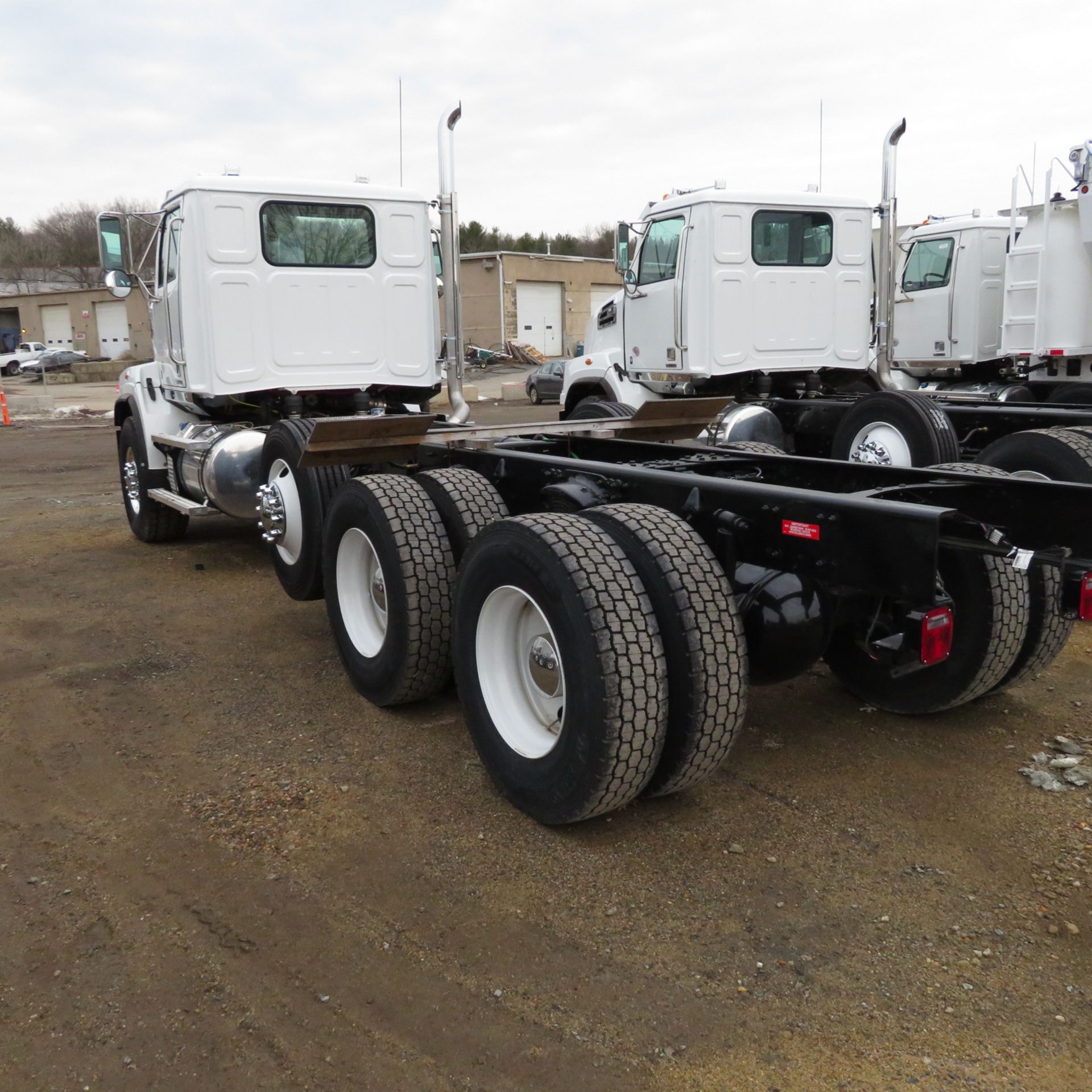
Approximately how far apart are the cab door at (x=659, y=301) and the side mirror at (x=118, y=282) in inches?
165

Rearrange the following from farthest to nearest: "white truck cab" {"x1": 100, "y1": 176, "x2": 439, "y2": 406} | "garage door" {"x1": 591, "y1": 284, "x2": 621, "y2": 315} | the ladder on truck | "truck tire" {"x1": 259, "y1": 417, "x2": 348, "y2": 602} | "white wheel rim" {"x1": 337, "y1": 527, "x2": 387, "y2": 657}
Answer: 1. "garage door" {"x1": 591, "y1": 284, "x2": 621, "y2": 315}
2. the ladder on truck
3. "white truck cab" {"x1": 100, "y1": 176, "x2": 439, "y2": 406}
4. "truck tire" {"x1": 259, "y1": 417, "x2": 348, "y2": 602}
5. "white wheel rim" {"x1": 337, "y1": 527, "x2": 387, "y2": 657}

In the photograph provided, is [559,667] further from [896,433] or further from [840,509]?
[896,433]

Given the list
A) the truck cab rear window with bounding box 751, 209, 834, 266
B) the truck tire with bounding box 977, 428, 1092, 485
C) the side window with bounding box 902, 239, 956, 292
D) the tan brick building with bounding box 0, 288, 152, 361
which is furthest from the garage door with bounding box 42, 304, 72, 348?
the truck tire with bounding box 977, 428, 1092, 485

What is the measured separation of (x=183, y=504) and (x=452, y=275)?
255 centimetres

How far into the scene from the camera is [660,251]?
29.7ft

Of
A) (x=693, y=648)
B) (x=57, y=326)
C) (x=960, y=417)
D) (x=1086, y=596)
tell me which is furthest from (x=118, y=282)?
(x=57, y=326)

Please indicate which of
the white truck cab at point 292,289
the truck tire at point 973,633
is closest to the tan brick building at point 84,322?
the white truck cab at point 292,289

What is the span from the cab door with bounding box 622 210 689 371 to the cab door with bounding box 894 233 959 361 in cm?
372

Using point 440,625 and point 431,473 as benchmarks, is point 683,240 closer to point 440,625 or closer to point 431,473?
point 431,473

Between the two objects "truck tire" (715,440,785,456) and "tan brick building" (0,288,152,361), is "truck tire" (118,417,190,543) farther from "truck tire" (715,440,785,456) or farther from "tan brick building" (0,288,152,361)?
"tan brick building" (0,288,152,361)

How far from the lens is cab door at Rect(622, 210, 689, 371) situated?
8734mm

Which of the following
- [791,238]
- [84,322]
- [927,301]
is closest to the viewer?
[791,238]

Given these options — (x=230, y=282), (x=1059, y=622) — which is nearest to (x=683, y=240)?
(x=230, y=282)

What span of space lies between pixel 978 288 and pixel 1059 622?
847cm
